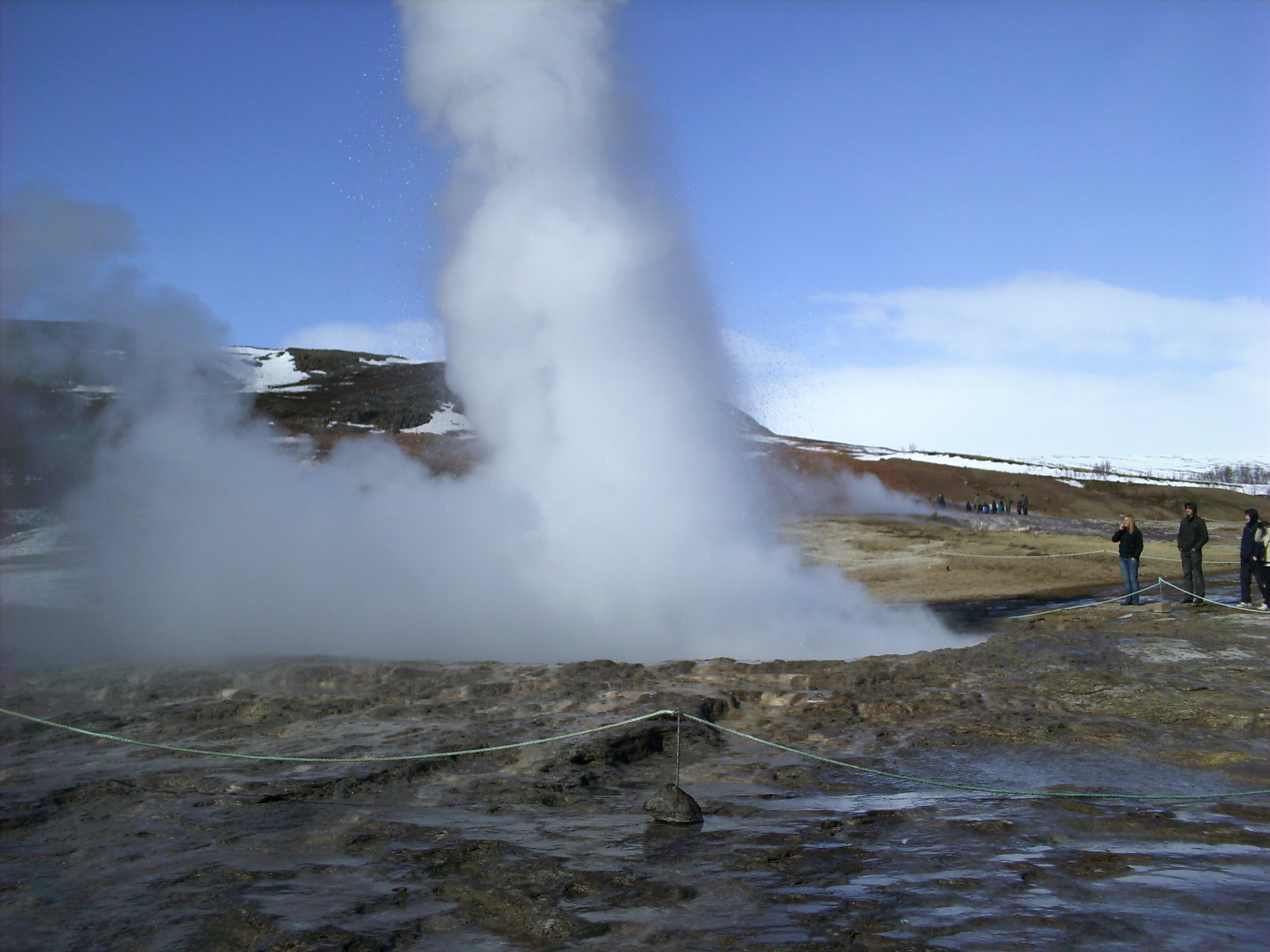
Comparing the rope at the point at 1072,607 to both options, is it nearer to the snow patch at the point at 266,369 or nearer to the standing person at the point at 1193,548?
the standing person at the point at 1193,548

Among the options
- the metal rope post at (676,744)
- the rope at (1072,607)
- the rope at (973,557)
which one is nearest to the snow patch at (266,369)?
the rope at (973,557)

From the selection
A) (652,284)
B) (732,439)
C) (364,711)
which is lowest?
(364,711)

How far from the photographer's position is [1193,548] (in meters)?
15.0

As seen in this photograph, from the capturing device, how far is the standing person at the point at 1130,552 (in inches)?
589

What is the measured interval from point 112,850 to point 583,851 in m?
2.40

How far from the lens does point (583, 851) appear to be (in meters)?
5.05

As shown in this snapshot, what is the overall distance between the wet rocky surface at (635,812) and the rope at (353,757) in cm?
7

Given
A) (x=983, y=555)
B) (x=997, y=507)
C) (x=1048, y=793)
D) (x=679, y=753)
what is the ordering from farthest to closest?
(x=997, y=507), (x=983, y=555), (x=1048, y=793), (x=679, y=753)

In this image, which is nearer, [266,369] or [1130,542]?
[1130,542]

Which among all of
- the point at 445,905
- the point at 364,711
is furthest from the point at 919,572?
the point at 445,905

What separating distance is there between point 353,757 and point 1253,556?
12.8 meters

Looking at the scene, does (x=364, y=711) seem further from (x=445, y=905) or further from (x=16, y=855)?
(x=445, y=905)

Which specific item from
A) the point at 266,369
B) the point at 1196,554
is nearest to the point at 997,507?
the point at 1196,554

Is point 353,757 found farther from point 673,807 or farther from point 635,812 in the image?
point 673,807
